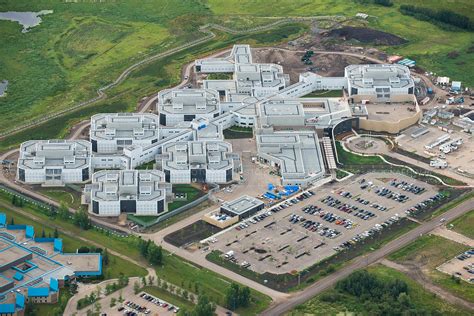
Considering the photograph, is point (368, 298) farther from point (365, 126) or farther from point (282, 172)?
point (365, 126)

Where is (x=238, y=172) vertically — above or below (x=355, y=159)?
below

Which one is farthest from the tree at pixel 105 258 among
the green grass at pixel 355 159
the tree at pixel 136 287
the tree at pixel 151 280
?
the green grass at pixel 355 159

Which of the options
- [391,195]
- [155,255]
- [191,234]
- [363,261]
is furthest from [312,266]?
[391,195]

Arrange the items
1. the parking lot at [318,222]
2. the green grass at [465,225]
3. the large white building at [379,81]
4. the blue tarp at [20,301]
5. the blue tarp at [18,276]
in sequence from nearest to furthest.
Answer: the blue tarp at [20,301] → the blue tarp at [18,276] → the parking lot at [318,222] → the green grass at [465,225] → the large white building at [379,81]

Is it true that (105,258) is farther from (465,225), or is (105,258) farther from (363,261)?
(465,225)

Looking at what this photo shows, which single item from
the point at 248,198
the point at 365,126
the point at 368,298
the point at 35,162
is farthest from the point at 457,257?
the point at 35,162

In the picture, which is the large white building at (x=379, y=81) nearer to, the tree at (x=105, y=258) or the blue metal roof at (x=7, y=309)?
the tree at (x=105, y=258)

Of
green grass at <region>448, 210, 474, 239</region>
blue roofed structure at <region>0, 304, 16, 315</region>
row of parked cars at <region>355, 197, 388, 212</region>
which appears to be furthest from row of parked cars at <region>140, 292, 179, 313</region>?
green grass at <region>448, 210, 474, 239</region>
